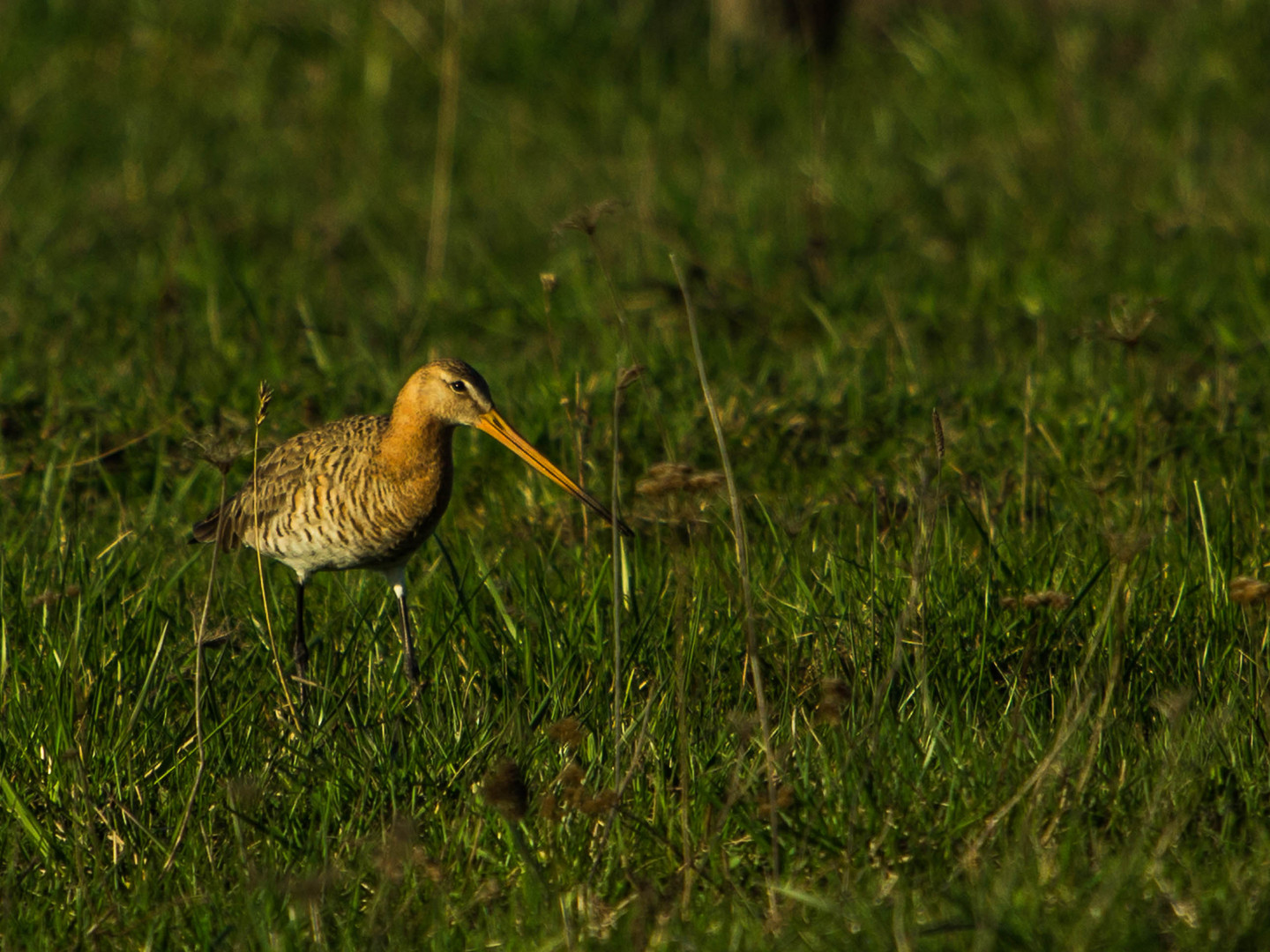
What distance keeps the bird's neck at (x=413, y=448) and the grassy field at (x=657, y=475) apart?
0.35 meters

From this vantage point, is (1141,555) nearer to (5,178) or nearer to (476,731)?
(476,731)

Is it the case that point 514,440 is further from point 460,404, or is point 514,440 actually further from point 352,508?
point 352,508

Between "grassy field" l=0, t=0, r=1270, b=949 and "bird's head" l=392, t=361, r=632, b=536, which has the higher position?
"bird's head" l=392, t=361, r=632, b=536

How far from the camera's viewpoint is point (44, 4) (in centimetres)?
987

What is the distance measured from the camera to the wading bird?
163 inches

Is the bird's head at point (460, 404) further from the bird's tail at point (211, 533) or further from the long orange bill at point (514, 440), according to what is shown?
the bird's tail at point (211, 533)

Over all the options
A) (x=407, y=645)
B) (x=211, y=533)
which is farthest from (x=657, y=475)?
(x=211, y=533)

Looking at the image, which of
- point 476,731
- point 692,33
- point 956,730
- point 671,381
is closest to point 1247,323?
point 671,381

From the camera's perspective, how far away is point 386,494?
415 cm

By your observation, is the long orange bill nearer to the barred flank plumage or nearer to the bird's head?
the bird's head

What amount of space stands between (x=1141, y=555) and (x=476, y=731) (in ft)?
6.08

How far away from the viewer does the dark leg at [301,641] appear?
381 centimetres

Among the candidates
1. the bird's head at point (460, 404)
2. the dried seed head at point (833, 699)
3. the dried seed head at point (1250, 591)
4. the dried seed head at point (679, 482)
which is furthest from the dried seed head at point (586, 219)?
the dried seed head at point (1250, 591)

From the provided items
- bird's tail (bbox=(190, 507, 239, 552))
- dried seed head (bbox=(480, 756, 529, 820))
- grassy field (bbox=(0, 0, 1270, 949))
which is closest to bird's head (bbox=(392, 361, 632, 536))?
grassy field (bbox=(0, 0, 1270, 949))
